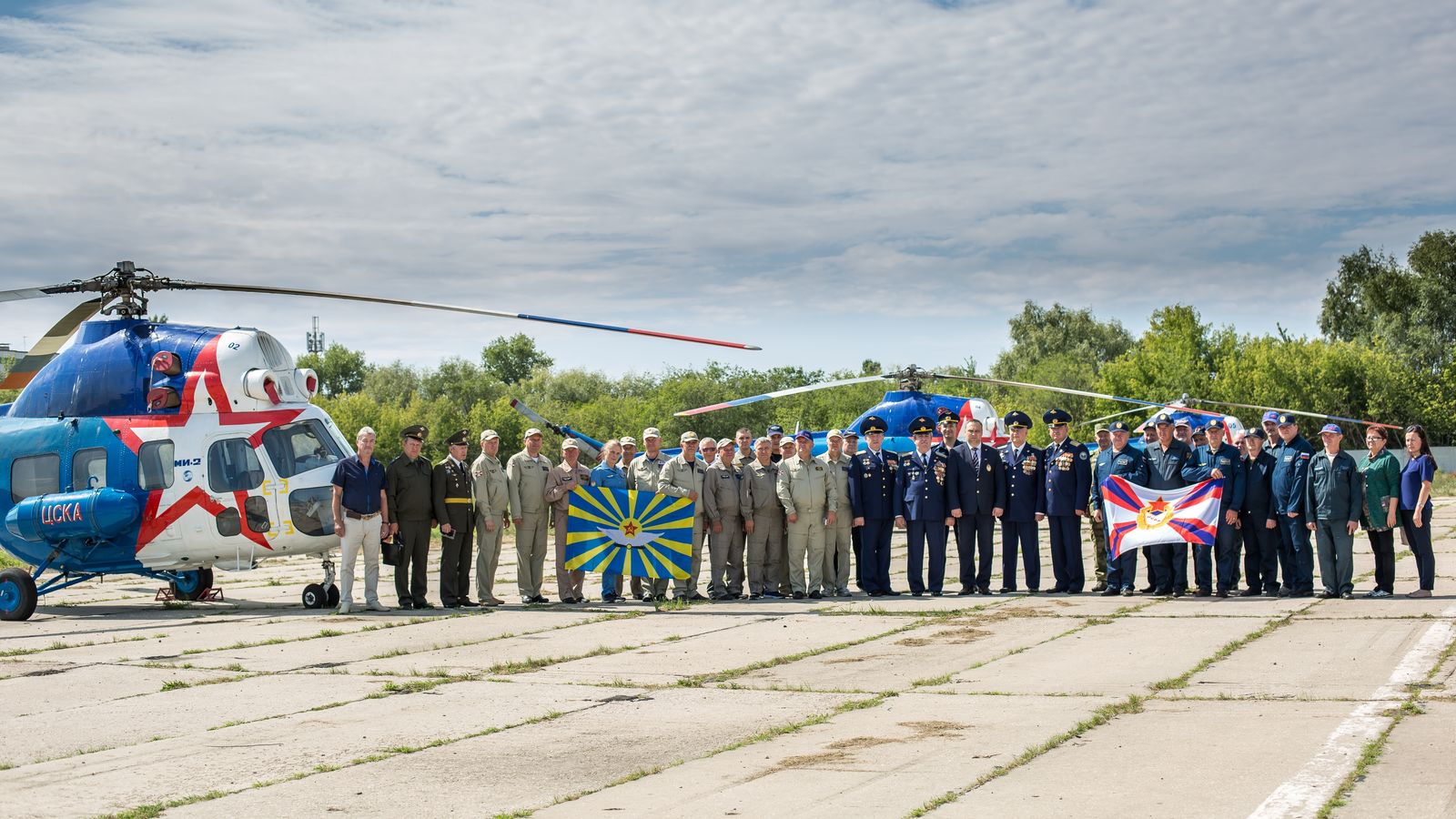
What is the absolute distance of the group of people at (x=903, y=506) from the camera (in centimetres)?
1384

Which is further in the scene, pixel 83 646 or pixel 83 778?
pixel 83 646

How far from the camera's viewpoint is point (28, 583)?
583 inches

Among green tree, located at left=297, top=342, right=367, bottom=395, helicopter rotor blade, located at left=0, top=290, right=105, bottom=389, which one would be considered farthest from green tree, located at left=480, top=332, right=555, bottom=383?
helicopter rotor blade, located at left=0, top=290, right=105, bottom=389

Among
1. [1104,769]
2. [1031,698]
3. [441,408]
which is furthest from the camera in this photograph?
[441,408]

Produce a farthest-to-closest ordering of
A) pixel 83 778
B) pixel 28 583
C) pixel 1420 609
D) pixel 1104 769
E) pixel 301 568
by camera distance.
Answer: pixel 301 568 → pixel 28 583 → pixel 1420 609 → pixel 83 778 → pixel 1104 769

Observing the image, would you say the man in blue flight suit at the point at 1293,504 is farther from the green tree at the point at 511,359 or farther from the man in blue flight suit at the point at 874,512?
the green tree at the point at 511,359

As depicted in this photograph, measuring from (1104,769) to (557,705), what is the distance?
3.61m

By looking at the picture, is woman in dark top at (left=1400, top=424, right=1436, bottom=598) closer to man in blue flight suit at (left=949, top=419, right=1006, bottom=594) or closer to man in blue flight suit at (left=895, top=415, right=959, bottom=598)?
man in blue flight suit at (left=949, top=419, right=1006, bottom=594)

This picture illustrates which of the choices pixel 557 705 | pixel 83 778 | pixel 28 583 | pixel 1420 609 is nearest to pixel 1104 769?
pixel 557 705

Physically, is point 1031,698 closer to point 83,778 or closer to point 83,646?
point 83,778

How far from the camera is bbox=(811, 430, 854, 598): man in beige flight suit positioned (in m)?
15.3

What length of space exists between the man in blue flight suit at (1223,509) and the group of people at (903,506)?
2 centimetres

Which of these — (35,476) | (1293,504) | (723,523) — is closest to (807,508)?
(723,523)

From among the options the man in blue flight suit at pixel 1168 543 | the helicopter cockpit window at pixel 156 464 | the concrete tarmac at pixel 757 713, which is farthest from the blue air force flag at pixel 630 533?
the man in blue flight suit at pixel 1168 543
